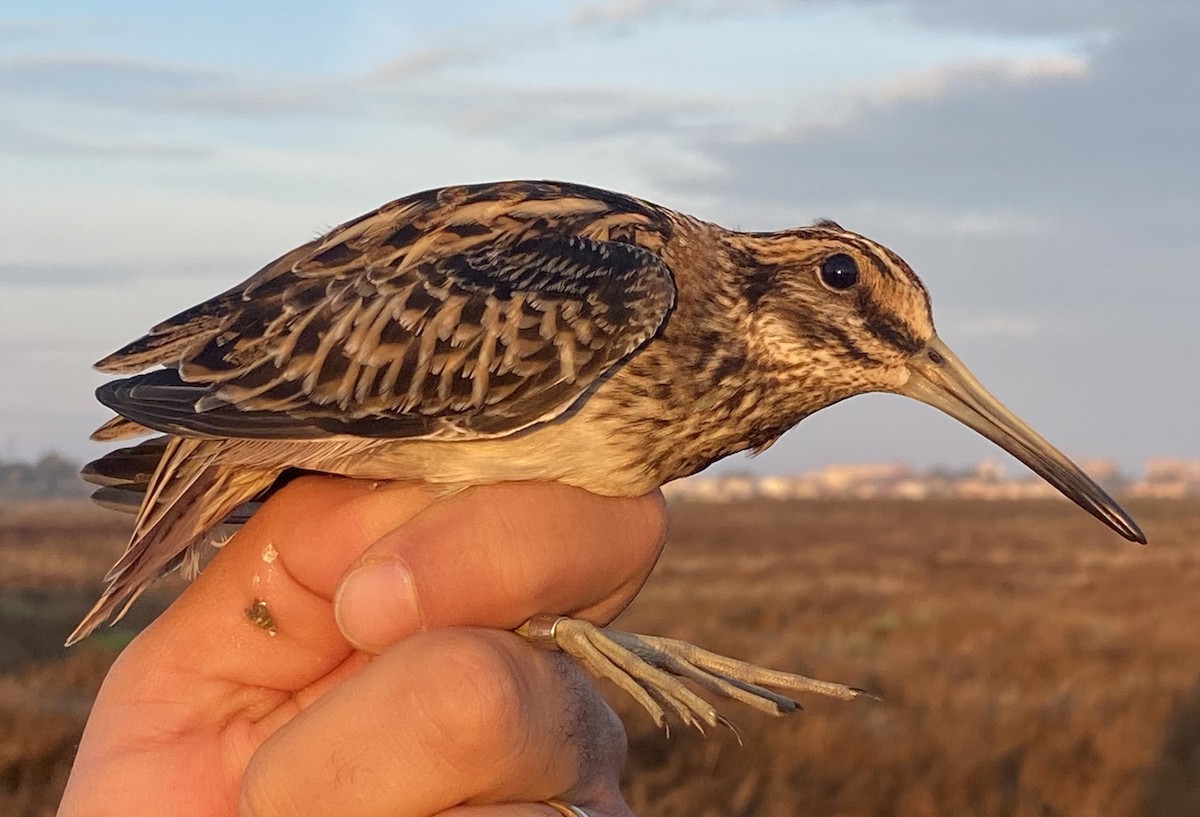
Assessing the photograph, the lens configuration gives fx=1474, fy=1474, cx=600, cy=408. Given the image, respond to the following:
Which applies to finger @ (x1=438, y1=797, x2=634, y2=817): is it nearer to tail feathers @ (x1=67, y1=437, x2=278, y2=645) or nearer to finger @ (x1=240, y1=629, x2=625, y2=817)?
finger @ (x1=240, y1=629, x2=625, y2=817)

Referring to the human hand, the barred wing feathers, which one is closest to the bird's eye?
the barred wing feathers

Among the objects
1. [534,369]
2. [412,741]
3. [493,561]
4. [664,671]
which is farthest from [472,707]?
[534,369]

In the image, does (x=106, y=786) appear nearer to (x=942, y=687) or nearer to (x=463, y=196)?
(x=463, y=196)

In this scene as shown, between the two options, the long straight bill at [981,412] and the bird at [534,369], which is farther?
the long straight bill at [981,412]

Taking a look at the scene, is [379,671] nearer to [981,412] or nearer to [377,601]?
[377,601]

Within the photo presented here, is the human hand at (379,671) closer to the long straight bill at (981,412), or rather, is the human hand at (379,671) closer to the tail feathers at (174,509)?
the tail feathers at (174,509)

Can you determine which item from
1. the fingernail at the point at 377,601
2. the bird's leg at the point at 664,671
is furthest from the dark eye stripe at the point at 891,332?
the fingernail at the point at 377,601
